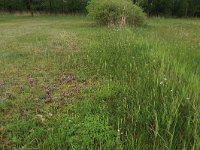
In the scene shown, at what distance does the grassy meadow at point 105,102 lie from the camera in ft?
16.5

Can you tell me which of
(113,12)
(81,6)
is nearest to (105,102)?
(113,12)

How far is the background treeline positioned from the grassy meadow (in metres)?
27.3

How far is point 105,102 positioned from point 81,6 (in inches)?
1310

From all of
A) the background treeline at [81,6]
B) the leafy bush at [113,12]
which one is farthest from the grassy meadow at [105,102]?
the background treeline at [81,6]

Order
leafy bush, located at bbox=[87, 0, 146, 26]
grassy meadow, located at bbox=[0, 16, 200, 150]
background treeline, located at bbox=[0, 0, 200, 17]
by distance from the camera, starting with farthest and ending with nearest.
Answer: background treeline, located at bbox=[0, 0, 200, 17], leafy bush, located at bbox=[87, 0, 146, 26], grassy meadow, located at bbox=[0, 16, 200, 150]

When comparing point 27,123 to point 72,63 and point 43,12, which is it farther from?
point 43,12

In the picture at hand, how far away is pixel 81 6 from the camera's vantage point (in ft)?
128

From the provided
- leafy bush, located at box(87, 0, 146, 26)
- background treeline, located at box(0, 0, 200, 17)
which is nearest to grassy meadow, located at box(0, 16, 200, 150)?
leafy bush, located at box(87, 0, 146, 26)

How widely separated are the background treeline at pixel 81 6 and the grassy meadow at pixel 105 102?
27298 mm

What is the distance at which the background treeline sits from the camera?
3659cm

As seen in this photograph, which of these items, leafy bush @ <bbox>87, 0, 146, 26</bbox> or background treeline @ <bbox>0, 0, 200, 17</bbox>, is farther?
background treeline @ <bbox>0, 0, 200, 17</bbox>

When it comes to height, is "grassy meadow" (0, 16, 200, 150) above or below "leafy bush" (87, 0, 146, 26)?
below

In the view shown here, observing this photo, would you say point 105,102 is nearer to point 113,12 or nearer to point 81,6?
point 113,12

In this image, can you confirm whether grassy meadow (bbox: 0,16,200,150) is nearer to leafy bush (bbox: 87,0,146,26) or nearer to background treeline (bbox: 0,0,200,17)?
leafy bush (bbox: 87,0,146,26)
